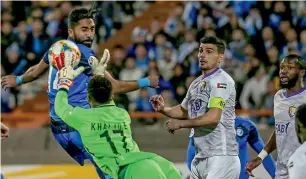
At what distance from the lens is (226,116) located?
6770 millimetres

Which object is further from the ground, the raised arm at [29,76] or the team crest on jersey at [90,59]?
the team crest on jersey at [90,59]

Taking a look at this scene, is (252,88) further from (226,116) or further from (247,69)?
(226,116)

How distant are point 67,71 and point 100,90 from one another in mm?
625

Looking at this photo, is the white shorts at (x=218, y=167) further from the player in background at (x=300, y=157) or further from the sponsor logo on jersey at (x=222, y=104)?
the player in background at (x=300, y=157)

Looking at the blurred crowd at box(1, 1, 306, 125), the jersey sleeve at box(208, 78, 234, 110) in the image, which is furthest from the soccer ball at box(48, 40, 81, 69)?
the blurred crowd at box(1, 1, 306, 125)

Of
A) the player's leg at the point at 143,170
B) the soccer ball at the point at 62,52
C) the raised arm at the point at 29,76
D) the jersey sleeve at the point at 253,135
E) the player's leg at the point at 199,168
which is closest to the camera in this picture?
the player's leg at the point at 143,170

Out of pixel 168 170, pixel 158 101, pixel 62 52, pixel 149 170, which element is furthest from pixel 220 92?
pixel 62 52

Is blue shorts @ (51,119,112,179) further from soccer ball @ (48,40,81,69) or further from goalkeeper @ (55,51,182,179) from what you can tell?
goalkeeper @ (55,51,182,179)

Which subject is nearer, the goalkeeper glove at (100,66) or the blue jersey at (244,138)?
the goalkeeper glove at (100,66)

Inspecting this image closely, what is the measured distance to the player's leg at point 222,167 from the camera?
6.66 m

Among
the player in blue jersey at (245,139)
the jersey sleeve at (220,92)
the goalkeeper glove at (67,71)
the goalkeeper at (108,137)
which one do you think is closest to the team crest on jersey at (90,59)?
the goalkeeper glove at (67,71)

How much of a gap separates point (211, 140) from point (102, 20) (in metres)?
10.2

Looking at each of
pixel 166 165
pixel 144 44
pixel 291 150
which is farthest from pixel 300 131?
pixel 144 44

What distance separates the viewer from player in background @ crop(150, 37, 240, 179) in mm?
6633
